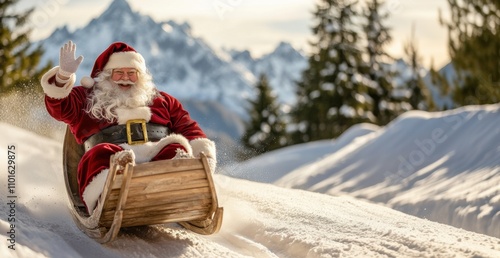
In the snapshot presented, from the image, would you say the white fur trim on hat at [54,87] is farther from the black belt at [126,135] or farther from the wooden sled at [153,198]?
the wooden sled at [153,198]

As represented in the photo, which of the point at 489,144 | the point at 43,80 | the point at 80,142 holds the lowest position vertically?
the point at 489,144

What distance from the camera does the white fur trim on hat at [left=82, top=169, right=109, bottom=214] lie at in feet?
13.0

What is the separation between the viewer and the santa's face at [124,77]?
14.6 ft

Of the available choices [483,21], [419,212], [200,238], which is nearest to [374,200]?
[419,212]

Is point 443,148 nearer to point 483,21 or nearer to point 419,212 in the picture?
point 419,212

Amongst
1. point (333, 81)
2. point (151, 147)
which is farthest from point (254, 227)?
point (333, 81)

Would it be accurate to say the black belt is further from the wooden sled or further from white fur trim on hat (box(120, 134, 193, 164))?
the wooden sled

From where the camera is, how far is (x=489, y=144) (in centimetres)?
807

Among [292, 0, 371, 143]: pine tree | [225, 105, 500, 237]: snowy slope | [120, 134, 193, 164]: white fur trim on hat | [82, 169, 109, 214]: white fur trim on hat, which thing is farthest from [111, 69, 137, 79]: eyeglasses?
[292, 0, 371, 143]: pine tree

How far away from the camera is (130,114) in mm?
4355

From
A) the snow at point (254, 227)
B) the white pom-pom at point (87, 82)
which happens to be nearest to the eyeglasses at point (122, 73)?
the white pom-pom at point (87, 82)

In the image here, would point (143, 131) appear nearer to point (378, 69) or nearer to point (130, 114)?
point (130, 114)

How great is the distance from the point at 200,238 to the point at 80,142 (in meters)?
0.97

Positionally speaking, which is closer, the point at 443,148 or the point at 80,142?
the point at 80,142
